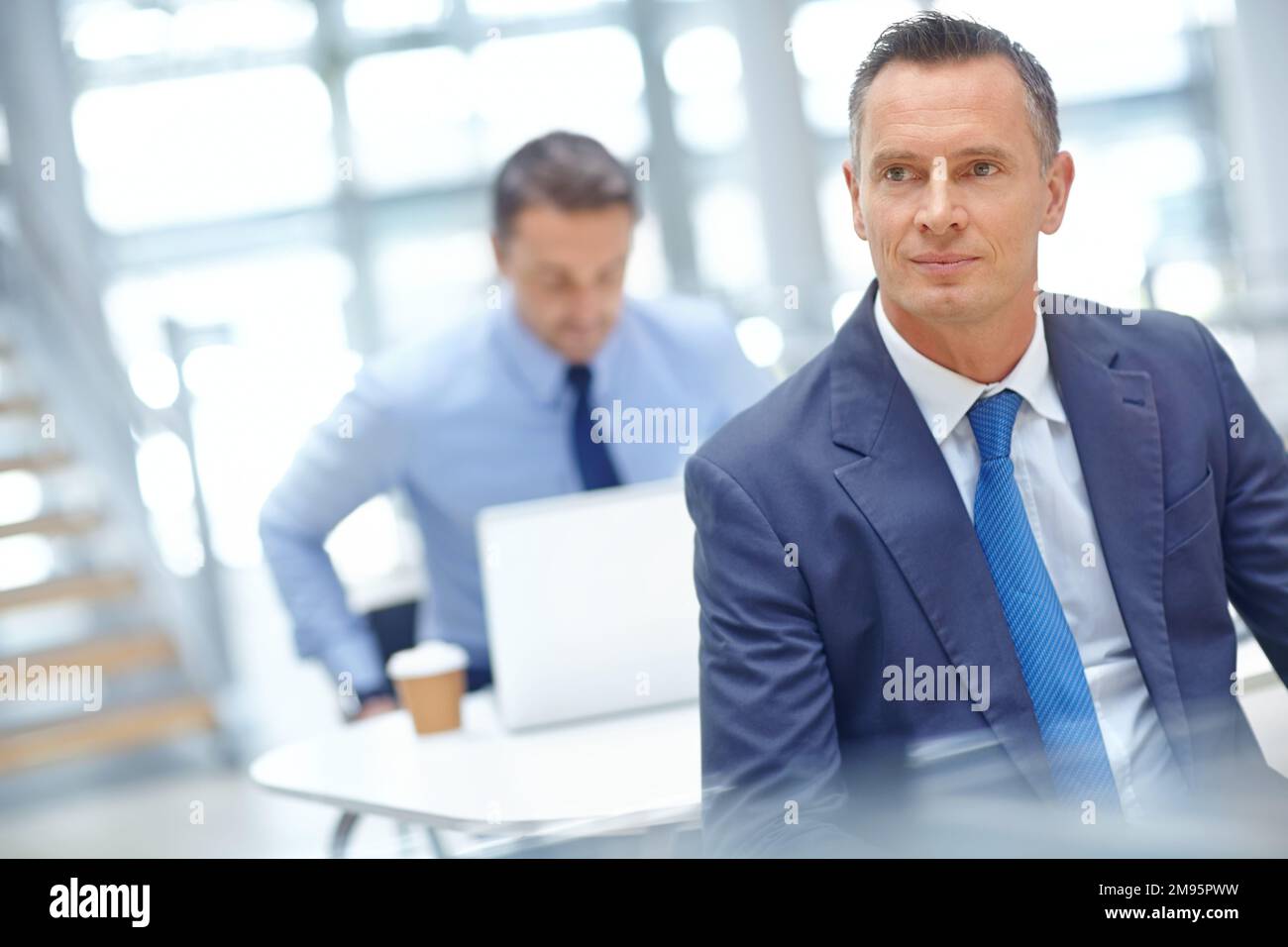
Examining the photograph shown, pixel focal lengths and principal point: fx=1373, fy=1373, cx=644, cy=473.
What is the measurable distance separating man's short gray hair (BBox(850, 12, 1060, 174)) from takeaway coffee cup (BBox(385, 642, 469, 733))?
0.76 meters

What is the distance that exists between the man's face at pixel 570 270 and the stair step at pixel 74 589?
8.33 ft

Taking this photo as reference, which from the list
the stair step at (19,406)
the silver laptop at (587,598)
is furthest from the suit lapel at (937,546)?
the stair step at (19,406)

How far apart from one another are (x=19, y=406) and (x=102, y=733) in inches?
51.7

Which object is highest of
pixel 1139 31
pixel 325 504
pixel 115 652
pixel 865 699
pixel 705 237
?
pixel 1139 31

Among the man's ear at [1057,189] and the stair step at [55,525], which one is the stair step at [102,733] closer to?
the stair step at [55,525]

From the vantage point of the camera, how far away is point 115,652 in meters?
4.21

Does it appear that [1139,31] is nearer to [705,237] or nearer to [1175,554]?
[705,237]

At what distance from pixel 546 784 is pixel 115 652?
3.22 meters

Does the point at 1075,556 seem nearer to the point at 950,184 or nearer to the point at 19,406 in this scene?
the point at 950,184

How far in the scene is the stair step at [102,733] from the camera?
154 inches

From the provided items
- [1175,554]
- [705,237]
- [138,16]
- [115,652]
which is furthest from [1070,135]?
[1175,554]

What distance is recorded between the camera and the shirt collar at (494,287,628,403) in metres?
2.33

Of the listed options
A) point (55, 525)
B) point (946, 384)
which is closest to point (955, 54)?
point (946, 384)

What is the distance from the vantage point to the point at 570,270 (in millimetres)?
2189
